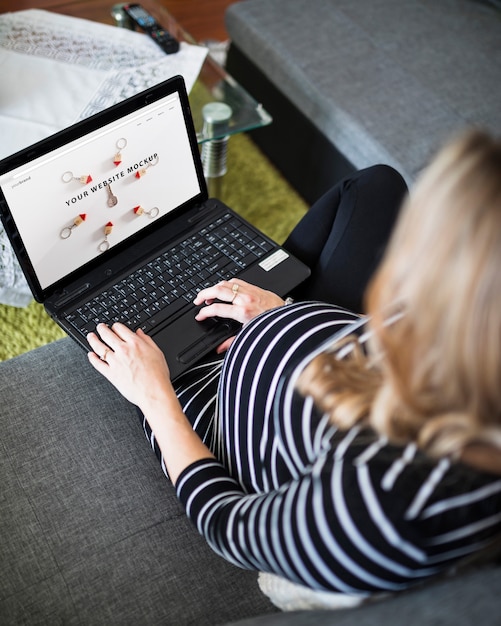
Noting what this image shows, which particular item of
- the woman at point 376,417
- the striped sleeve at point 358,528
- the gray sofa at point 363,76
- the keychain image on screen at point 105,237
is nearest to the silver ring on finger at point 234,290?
the woman at point 376,417

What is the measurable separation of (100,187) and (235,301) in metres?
0.29

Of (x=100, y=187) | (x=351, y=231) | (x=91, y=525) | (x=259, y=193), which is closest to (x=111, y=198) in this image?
(x=100, y=187)

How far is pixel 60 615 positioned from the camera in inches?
33.3

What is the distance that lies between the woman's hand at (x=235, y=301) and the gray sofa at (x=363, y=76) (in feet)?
2.18

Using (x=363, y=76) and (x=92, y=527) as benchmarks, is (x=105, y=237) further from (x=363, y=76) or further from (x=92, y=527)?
(x=363, y=76)

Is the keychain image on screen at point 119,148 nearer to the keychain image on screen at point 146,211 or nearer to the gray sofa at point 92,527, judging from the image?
the keychain image on screen at point 146,211

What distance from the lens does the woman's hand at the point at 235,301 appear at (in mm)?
1032

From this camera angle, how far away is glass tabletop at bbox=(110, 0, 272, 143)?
4.69ft

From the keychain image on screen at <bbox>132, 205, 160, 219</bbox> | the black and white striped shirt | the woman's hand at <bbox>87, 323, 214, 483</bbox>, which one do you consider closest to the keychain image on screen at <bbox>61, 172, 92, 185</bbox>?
the keychain image on screen at <bbox>132, 205, 160, 219</bbox>

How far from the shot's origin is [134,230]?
114cm

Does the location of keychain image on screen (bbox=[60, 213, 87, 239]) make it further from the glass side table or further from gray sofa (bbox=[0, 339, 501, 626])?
the glass side table

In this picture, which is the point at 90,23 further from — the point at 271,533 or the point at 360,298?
the point at 271,533

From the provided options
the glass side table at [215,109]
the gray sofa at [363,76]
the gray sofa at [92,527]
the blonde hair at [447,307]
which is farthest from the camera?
the gray sofa at [363,76]

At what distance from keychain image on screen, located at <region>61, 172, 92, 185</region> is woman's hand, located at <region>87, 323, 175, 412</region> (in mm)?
233
